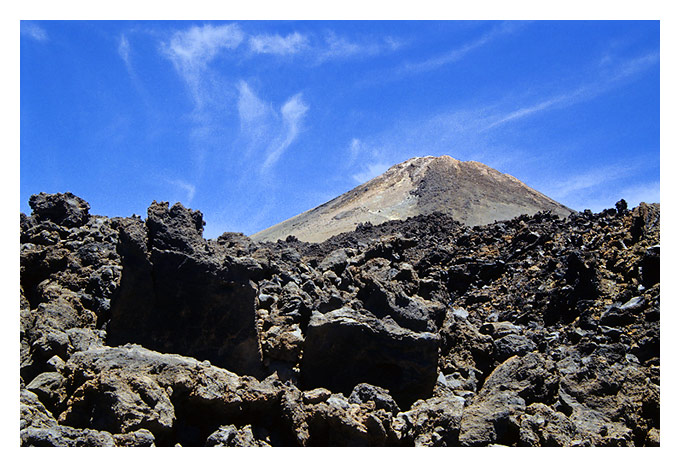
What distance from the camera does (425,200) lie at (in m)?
52.6

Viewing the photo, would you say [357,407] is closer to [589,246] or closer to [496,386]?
[496,386]

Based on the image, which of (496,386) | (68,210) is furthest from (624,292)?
(68,210)

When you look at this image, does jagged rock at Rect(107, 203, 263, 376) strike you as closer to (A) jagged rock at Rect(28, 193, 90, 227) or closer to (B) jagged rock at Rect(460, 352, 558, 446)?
(B) jagged rock at Rect(460, 352, 558, 446)

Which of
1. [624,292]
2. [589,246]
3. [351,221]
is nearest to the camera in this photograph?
[624,292]

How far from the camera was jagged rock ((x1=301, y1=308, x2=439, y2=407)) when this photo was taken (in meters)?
6.02

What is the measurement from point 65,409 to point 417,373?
11.6 ft

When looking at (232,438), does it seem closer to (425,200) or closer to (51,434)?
(51,434)

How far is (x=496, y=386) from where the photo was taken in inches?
240

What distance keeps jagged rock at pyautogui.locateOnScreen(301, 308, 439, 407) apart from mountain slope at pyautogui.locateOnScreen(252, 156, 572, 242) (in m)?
33.5

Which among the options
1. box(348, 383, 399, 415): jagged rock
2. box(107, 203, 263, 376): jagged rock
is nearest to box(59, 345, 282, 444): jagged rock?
box(348, 383, 399, 415): jagged rock

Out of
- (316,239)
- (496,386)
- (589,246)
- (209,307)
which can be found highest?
(316,239)

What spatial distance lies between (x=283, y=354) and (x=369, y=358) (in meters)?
1.02

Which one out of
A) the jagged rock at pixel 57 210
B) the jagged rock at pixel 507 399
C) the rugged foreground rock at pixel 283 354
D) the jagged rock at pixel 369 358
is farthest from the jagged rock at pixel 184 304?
the jagged rock at pixel 57 210

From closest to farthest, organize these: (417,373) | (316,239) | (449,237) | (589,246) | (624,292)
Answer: (417,373) < (624,292) < (589,246) < (449,237) < (316,239)
